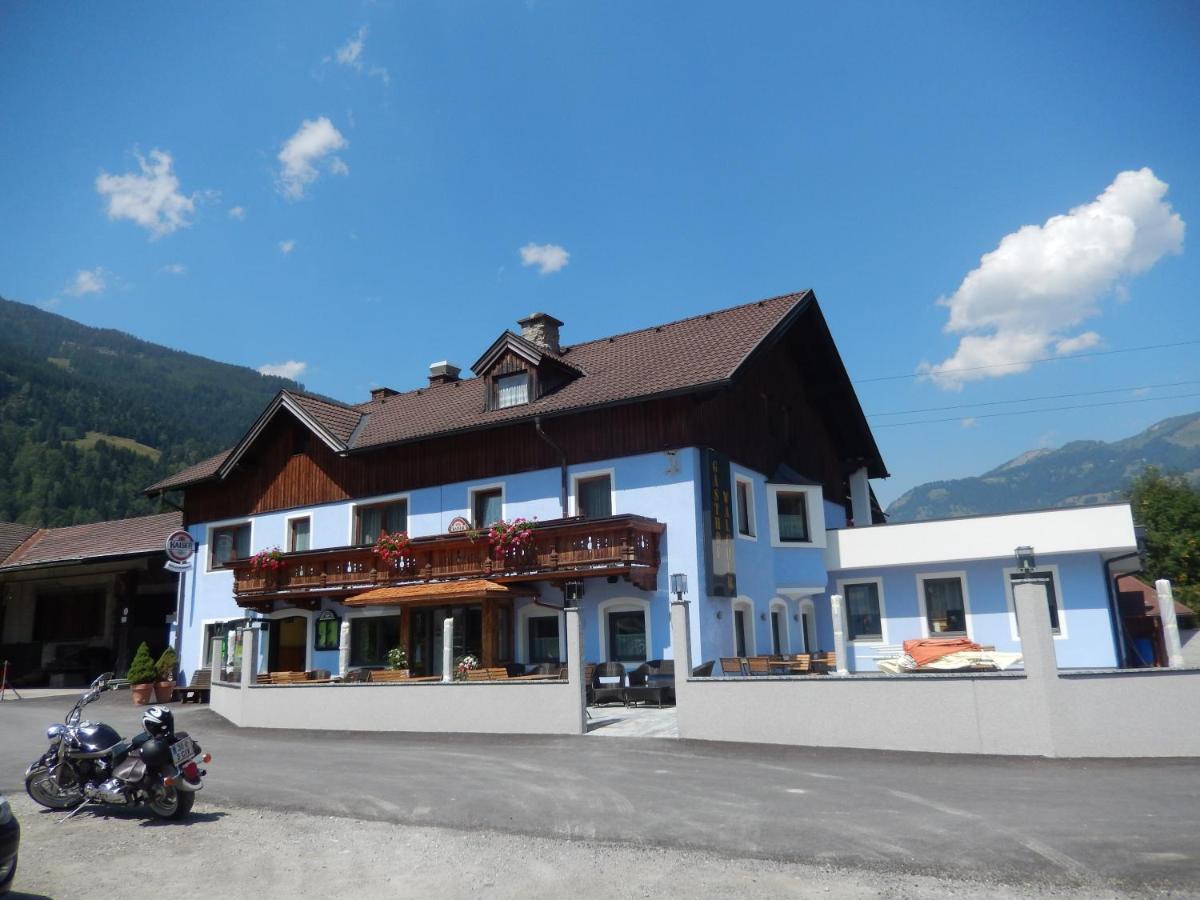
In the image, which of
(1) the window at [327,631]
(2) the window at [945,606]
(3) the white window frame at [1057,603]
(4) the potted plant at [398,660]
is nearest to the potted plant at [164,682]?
(1) the window at [327,631]

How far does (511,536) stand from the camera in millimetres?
21547

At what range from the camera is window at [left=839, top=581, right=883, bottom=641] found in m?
24.3

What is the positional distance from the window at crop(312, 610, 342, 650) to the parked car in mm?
19361

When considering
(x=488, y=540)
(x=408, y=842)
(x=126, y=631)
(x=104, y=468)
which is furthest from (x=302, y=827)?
(x=104, y=468)

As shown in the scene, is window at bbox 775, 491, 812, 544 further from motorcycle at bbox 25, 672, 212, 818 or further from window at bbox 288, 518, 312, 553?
motorcycle at bbox 25, 672, 212, 818

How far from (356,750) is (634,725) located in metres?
4.78

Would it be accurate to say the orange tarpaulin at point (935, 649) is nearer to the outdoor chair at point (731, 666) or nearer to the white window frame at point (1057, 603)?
the white window frame at point (1057, 603)

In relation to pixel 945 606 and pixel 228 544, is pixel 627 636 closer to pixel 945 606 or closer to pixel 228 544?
pixel 945 606

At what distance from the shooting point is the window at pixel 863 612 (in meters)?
24.3

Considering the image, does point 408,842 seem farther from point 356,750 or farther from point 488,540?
point 488,540

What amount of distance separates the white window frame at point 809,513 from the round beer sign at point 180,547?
17891 millimetres

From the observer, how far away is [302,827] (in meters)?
9.66

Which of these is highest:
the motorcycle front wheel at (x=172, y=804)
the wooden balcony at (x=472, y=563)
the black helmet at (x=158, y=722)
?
the wooden balcony at (x=472, y=563)

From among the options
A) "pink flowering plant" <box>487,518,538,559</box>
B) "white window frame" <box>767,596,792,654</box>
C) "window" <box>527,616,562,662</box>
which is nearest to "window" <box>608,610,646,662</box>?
"window" <box>527,616,562,662</box>
